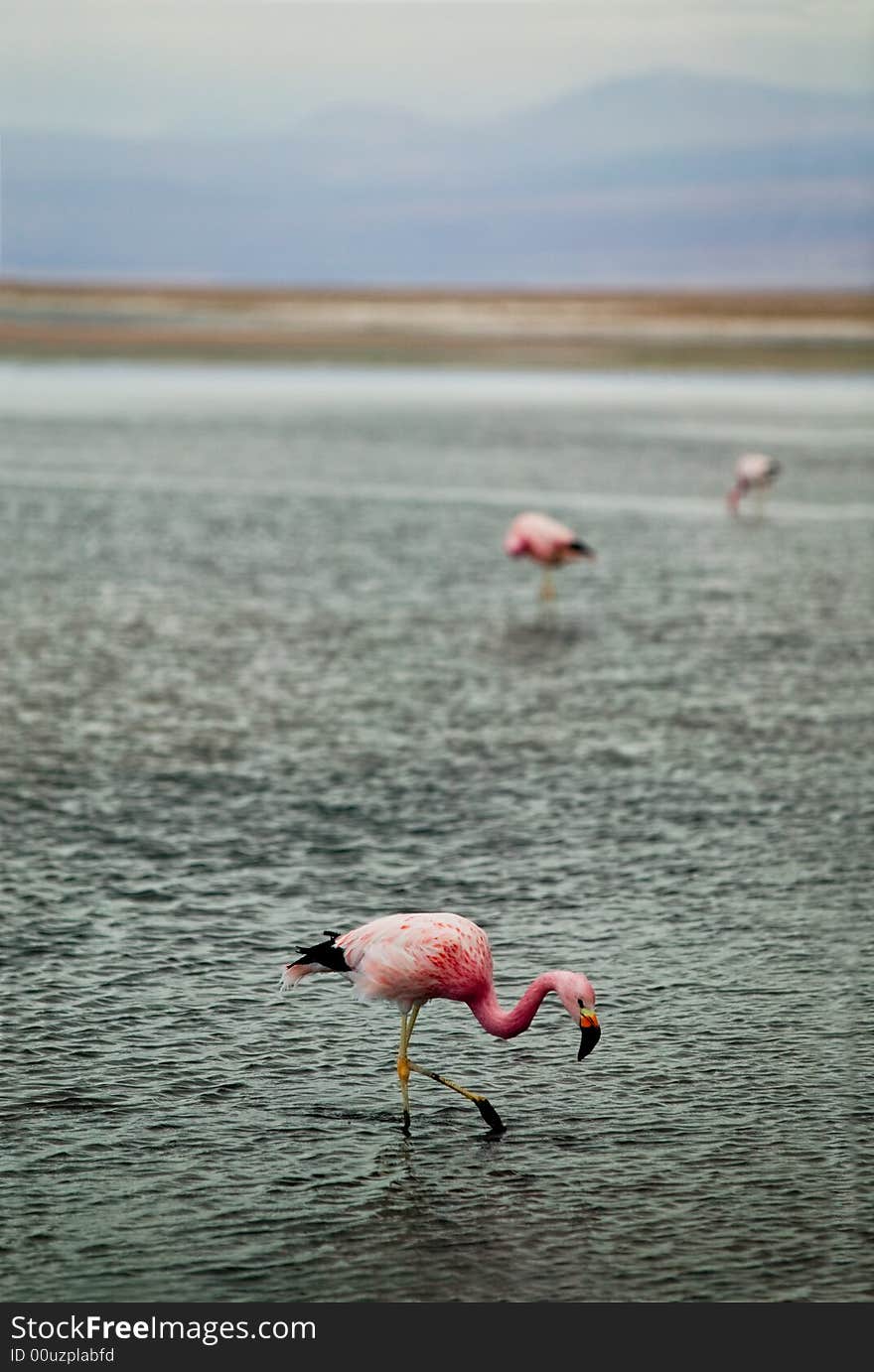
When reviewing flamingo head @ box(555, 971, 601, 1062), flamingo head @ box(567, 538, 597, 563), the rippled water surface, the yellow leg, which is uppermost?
flamingo head @ box(555, 971, 601, 1062)

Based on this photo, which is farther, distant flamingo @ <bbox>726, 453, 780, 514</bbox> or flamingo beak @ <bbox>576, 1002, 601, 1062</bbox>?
distant flamingo @ <bbox>726, 453, 780, 514</bbox>

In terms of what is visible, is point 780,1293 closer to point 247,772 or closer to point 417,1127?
point 417,1127

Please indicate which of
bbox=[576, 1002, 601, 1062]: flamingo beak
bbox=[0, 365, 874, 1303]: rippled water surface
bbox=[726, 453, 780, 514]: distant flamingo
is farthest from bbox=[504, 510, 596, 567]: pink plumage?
bbox=[576, 1002, 601, 1062]: flamingo beak

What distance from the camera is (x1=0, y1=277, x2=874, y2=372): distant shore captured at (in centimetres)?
6431

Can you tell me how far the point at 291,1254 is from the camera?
6445mm

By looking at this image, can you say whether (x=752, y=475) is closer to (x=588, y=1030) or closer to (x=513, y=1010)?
(x=513, y=1010)

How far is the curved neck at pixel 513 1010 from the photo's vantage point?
7.21 metres

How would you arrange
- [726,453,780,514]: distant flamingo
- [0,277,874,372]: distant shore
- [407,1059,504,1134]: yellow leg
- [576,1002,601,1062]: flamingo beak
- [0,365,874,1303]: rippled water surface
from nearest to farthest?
[0,365,874,1303]: rippled water surface
[576,1002,601,1062]: flamingo beak
[407,1059,504,1134]: yellow leg
[726,453,780,514]: distant flamingo
[0,277,874,372]: distant shore

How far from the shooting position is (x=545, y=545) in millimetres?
19594

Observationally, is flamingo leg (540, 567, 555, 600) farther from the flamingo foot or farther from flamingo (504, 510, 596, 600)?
the flamingo foot

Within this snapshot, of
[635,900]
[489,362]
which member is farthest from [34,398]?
[635,900]

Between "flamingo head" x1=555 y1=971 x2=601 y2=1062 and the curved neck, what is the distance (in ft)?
0.13

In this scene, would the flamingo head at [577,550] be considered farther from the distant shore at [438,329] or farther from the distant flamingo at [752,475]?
the distant shore at [438,329]

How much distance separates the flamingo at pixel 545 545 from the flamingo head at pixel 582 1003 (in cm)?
1258
